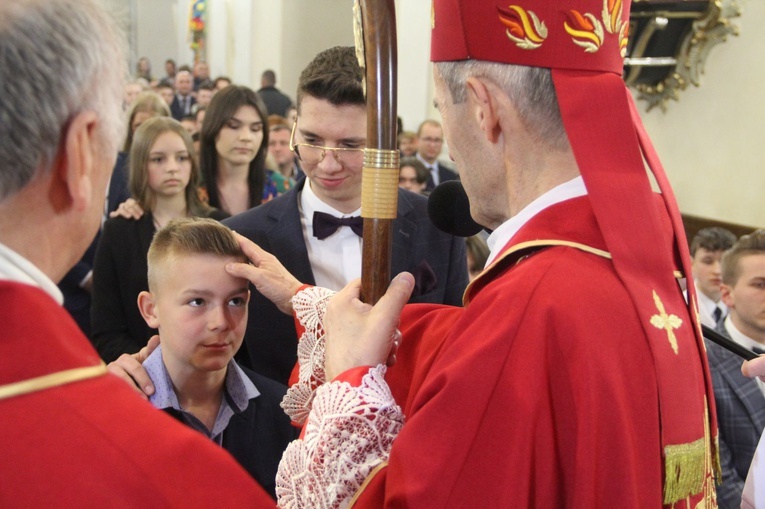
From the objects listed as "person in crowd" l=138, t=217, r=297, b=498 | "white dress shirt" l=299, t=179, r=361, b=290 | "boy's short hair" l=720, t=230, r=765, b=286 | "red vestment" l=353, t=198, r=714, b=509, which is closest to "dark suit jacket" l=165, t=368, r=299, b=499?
"person in crowd" l=138, t=217, r=297, b=498

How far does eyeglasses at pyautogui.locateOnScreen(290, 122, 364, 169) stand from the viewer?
2.42 m

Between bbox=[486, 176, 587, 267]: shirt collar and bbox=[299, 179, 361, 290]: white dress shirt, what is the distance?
117 cm

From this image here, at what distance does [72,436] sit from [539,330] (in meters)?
0.65

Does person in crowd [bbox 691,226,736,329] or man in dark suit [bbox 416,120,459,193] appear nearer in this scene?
person in crowd [bbox 691,226,736,329]

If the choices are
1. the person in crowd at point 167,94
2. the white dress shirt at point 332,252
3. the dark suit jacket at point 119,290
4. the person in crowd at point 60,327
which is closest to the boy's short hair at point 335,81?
the white dress shirt at point 332,252

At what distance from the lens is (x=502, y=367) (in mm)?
1231

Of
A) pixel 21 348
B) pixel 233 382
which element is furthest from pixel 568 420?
pixel 233 382

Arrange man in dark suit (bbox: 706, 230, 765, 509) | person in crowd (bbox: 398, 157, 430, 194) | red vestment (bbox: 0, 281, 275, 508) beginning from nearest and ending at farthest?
red vestment (bbox: 0, 281, 275, 508), man in dark suit (bbox: 706, 230, 765, 509), person in crowd (bbox: 398, 157, 430, 194)

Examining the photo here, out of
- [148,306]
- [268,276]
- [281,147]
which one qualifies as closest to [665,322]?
[268,276]

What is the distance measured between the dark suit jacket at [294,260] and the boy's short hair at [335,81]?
1.16ft

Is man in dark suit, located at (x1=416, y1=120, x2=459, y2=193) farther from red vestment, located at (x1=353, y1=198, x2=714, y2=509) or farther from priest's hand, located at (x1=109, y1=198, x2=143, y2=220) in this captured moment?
red vestment, located at (x1=353, y1=198, x2=714, y2=509)

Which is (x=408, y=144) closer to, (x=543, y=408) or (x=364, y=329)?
(x=364, y=329)

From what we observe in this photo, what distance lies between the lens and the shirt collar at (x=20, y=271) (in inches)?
36.4

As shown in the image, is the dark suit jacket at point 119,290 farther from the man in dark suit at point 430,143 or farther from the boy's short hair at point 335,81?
the man in dark suit at point 430,143
